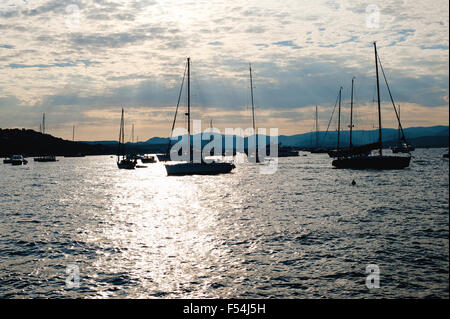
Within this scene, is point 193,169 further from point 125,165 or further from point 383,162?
point 125,165

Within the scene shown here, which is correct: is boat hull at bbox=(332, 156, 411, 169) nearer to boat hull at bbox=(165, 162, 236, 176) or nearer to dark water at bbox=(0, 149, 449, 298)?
boat hull at bbox=(165, 162, 236, 176)

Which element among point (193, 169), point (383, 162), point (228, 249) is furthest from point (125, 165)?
point (228, 249)

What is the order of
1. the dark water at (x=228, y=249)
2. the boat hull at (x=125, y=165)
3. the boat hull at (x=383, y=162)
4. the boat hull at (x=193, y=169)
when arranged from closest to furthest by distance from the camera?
the dark water at (x=228, y=249), the boat hull at (x=193, y=169), the boat hull at (x=383, y=162), the boat hull at (x=125, y=165)

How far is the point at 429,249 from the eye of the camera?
17.7m

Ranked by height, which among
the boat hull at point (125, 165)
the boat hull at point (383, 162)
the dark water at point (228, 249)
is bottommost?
the dark water at point (228, 249)

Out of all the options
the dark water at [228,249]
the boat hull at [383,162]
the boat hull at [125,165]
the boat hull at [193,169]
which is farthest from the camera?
the boat hull at [125,165]

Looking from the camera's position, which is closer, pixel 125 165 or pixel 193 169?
pixel 193 169

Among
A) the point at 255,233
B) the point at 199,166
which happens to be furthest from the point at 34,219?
the point at 199,166

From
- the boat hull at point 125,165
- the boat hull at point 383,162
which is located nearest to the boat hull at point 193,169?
the boat hull at point 383,162

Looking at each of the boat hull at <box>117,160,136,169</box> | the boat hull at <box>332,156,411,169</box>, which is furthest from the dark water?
the boat hull at <box>117,160,136,169</box>

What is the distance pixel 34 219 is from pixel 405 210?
27497 millimetres

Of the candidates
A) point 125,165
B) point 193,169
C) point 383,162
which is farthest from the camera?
point 125,165

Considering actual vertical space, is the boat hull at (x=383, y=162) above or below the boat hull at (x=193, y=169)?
above

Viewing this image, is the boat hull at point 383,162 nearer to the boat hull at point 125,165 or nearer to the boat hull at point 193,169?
the boat hull at point 193,169
